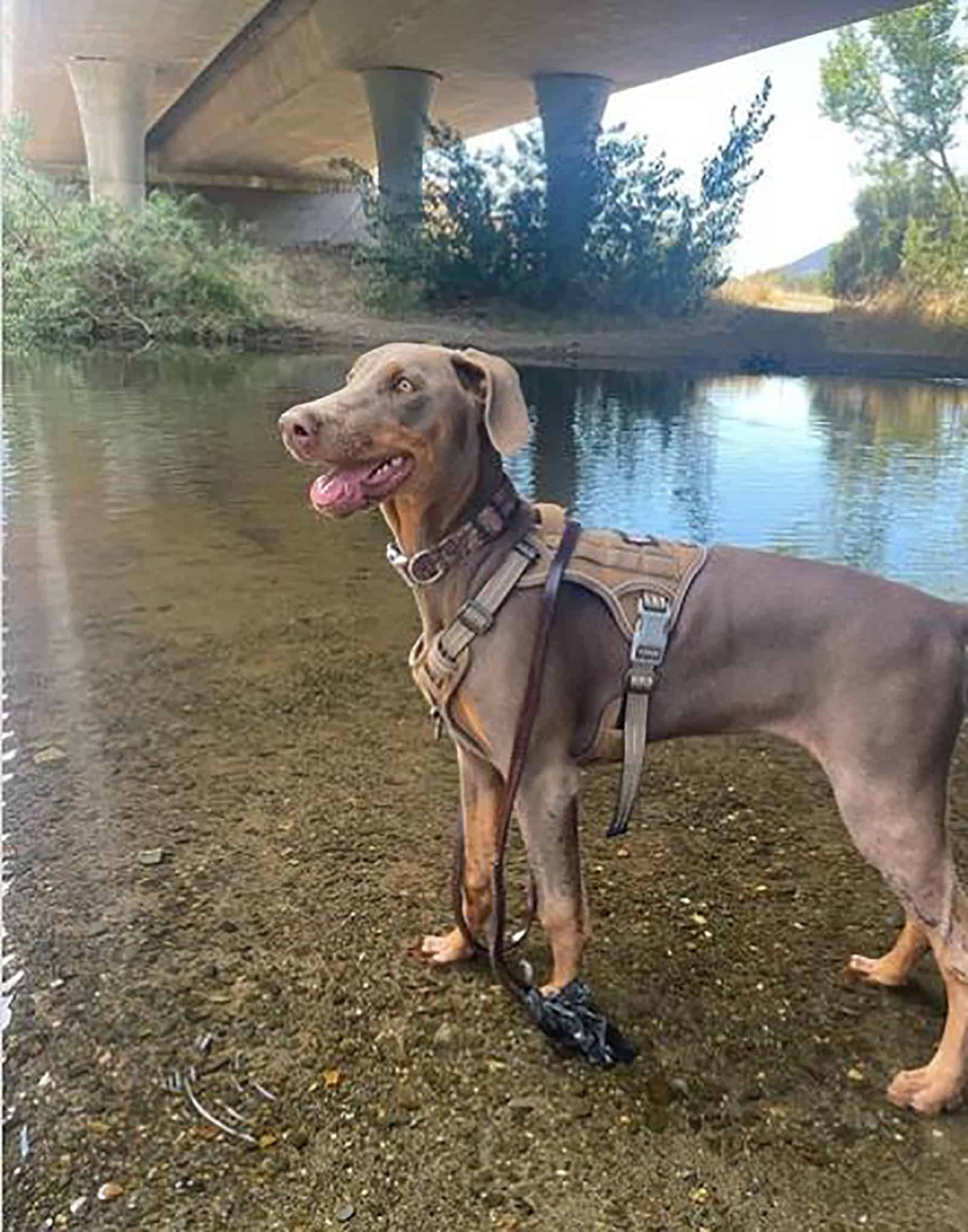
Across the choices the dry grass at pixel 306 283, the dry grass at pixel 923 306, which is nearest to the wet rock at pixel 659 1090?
the dry grass at pixel 923 306

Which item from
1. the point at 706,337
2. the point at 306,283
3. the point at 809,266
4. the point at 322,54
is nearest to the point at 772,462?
the point at 809,266

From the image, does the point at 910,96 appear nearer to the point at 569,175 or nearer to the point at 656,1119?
the point at 569,175

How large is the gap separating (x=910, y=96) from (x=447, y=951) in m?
7.61

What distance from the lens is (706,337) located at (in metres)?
9.96

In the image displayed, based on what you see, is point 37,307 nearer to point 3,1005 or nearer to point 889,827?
point 3,1005

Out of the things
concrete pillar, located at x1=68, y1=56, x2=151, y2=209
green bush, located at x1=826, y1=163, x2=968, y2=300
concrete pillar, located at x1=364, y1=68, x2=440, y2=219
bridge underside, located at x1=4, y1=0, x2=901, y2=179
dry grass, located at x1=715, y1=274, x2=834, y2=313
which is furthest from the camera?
concrete pillar, located at x1=68, y1=56, x2=151, y2=209

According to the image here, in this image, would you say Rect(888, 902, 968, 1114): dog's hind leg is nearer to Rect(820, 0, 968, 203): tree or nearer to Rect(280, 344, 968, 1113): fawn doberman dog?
Rect(280, 344, 968, 1113): fawn doberman dog

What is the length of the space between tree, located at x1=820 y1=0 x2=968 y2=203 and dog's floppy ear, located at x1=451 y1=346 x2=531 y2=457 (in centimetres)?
659

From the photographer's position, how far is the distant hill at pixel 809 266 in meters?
7.67

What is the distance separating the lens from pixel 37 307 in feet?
39.9

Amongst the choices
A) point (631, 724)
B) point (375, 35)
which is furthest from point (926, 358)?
point (631, 724)

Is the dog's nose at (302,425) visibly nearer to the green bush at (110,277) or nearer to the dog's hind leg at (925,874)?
the dog's hind leg at (925,874)

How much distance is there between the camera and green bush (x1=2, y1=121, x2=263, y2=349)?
11945 millimetres

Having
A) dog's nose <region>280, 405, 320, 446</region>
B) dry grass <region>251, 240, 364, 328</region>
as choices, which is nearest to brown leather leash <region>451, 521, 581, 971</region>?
dog's nose <region>280, 405, 320, 446</region>
